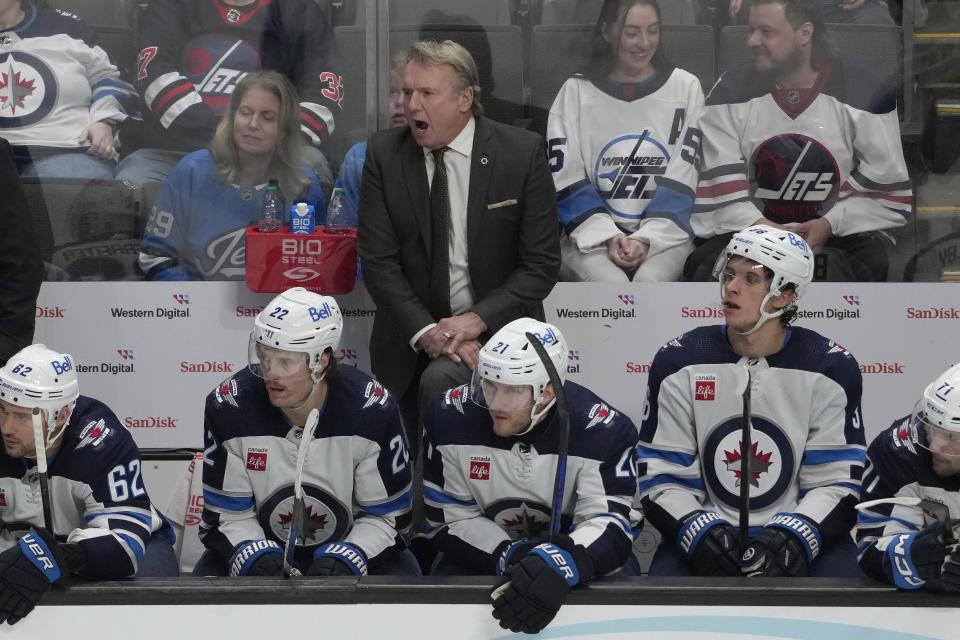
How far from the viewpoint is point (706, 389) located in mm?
3693

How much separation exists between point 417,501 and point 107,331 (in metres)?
1.53

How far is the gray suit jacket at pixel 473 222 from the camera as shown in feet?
14.3

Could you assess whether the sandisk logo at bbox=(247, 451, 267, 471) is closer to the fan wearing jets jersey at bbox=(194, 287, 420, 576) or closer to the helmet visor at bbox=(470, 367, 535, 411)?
the fan wearing jets jersey at bbox=(194, 287, 420, 576)

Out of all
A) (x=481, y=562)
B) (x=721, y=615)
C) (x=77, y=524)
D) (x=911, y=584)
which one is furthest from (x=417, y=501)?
(x=911, y=584)

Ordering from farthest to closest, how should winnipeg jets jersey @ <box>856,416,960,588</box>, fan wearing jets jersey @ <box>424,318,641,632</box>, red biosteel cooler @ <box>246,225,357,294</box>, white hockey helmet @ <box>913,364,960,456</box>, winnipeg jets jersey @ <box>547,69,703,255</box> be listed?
winnipeg jets jersey @ <box>547,69,703,255</box>, red biosteel cooler @ <box>246,225,357,294</box>, fan wearing jets jersey @ <box>424,318,641,632</box>, winnipeg jets jersey @ <box>856,416,960,588</box>, white hockey helmet @ <box>913,364,960,456</box>

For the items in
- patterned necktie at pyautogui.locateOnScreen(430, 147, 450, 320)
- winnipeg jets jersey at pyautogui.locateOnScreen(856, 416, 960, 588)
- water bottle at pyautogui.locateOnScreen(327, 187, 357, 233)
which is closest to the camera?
winnipeg jets jersey at pyautogui.locateOnScreen(856, 416, 960, 588)

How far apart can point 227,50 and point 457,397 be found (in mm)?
2036

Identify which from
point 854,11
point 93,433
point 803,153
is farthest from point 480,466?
point 854,11

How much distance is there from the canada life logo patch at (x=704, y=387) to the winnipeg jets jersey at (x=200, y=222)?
1.78 meters

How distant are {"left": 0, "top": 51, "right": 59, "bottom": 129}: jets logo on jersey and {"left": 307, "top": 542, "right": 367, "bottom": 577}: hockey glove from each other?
2385 mm

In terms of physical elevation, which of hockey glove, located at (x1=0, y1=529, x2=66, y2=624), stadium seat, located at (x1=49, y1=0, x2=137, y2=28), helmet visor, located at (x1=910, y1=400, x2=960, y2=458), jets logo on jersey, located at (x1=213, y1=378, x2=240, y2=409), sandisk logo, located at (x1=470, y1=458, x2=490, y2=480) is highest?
stadium seat, located at (x1=49, y1=0, x2=137, y2=28)

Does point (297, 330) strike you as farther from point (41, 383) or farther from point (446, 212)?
point (446, 212)

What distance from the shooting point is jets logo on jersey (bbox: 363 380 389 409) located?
3.54 m

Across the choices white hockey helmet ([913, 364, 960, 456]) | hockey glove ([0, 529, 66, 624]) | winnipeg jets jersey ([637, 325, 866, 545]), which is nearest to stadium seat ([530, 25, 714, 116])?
winnipeg jets jersey ([637, 325, 866, 545])
